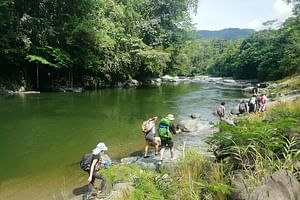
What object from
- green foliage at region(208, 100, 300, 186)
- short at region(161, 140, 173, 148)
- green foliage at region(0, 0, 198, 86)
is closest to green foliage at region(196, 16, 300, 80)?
green foliage at region(0, 0, 198, 86)

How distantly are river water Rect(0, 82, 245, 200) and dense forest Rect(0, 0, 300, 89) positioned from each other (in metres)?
9.32

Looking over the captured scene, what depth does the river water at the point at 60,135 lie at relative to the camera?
1160 cm

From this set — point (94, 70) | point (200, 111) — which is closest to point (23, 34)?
point (94, 70)

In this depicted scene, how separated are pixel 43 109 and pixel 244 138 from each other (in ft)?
73.9

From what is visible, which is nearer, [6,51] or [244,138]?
[244,138]

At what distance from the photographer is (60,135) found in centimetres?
1853

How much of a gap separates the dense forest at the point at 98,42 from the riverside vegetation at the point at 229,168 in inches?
1391

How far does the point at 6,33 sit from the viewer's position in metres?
38.9

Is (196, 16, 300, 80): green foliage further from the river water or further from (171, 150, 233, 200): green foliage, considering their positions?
(171, 150, 233, 200): green foliage

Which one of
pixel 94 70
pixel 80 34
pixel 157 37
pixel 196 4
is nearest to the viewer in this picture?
pixel 80 34

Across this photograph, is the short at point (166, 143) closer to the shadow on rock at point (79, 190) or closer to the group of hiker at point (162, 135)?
the group of hiker at point (162, 135)

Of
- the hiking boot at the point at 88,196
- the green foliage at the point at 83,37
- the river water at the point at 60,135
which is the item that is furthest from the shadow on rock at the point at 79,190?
the green foliage at the point at 83,37

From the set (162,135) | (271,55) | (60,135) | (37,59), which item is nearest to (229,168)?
(162,135)

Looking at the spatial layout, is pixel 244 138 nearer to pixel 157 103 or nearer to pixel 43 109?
pixel 43 109
